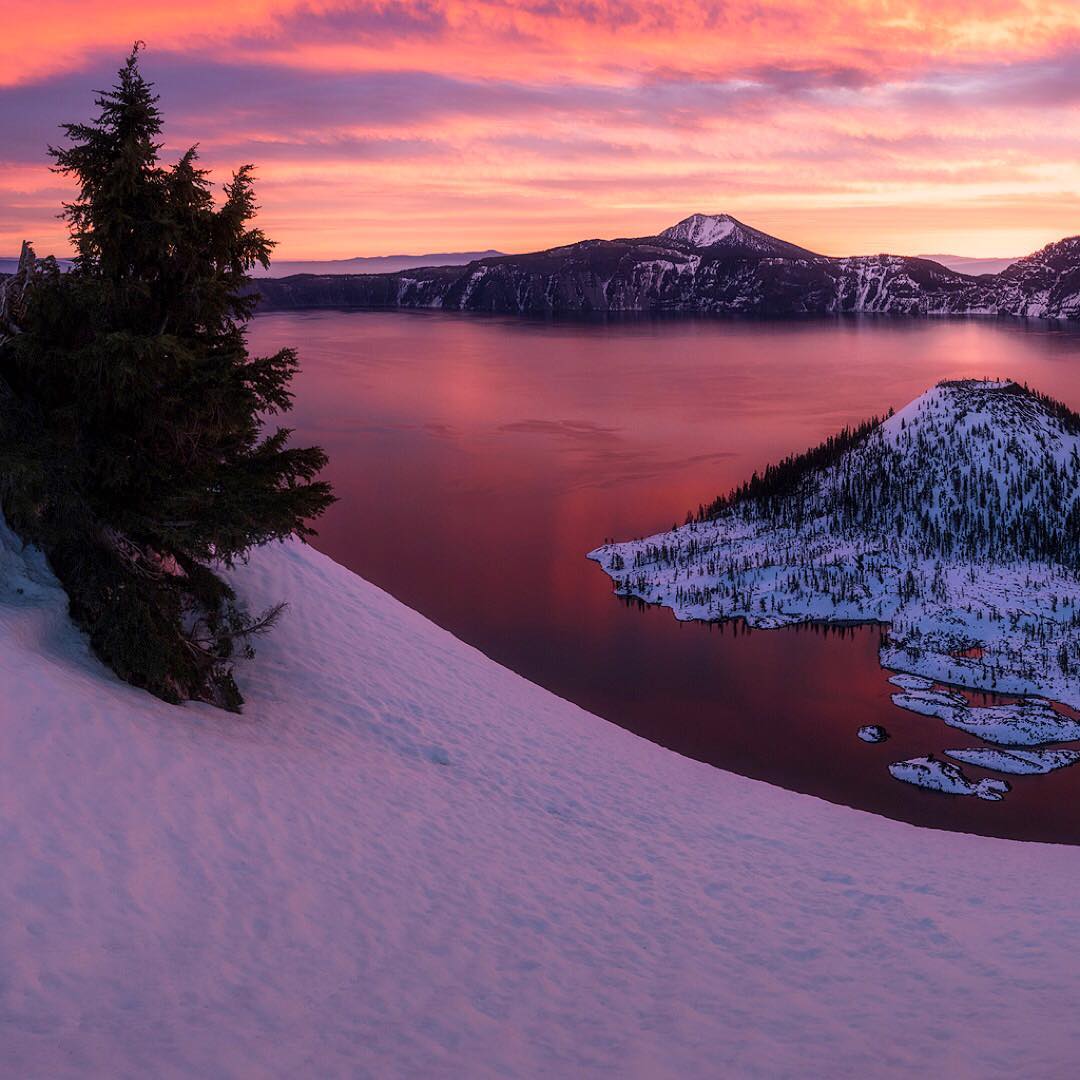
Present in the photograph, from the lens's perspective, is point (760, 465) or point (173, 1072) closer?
point (173, 1072)

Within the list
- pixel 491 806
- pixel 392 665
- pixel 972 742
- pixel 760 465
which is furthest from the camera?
pixel 760 465

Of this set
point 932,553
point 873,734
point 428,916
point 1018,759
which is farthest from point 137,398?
point 932,553

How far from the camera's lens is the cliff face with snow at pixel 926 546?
41125 millimetres

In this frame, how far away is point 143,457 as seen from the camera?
672 inches

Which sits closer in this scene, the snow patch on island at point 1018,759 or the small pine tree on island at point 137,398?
the small pine tree on island at point 137,398

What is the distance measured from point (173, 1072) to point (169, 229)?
13068 mm

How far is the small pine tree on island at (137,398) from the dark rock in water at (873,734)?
76.9 feet

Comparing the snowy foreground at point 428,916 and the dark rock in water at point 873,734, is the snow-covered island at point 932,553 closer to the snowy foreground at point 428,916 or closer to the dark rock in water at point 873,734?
the dark rock in water at point 873,734

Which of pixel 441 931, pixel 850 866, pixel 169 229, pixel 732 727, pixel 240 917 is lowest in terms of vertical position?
pixel 732 727

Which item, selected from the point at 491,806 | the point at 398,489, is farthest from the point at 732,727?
the point at 398,489

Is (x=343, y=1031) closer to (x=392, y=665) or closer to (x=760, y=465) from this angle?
(x=392, y=665)

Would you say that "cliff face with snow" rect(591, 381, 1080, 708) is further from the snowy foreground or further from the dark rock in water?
the snowy foreground

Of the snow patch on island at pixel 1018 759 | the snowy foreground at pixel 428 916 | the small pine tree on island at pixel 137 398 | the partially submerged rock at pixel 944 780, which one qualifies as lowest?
the partially submerged rock at pixel 944 780

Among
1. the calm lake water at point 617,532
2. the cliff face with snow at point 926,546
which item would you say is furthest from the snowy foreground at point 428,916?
the cliff face with snow at point 926,546
